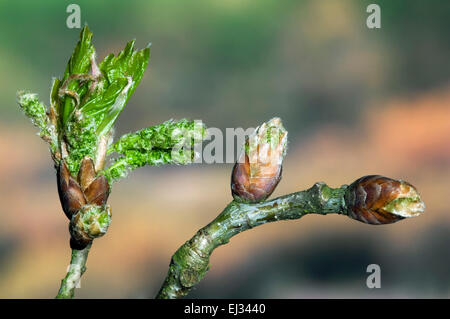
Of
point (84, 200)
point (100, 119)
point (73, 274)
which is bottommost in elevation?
point (73, 274)

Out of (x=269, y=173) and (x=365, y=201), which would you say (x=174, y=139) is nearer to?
(x=269, y=173)

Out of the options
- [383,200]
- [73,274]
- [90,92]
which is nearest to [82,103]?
[90,92]

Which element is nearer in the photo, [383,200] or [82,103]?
[383,200]

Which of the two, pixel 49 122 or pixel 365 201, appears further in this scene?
pixel 49 122

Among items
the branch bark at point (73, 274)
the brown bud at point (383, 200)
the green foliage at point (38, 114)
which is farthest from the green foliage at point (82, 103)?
the brown bud at point (383, 200)

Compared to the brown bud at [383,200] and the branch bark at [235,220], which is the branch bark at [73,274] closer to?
the branch bark at [235,220]

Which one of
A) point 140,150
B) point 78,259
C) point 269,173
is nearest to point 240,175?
point 269,173

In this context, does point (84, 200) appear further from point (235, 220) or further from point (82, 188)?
point (235, 220)

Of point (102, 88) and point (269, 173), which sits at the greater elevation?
point (102, 88)
